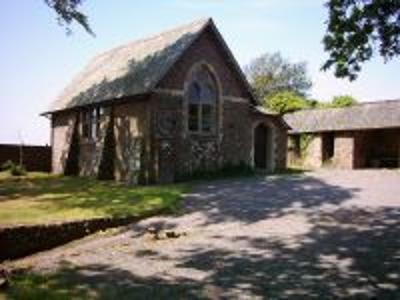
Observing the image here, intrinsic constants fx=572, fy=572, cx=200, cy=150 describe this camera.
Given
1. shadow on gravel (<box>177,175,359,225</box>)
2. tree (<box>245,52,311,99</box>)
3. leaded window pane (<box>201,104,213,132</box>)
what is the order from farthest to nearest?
tree (<box>245,52,311,99</box>) < leaded window pane (<box>201,104,213,132</box>) < shadow on gravel (<box>177,175,359,225</box>)

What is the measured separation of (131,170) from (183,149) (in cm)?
278

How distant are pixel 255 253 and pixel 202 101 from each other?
16760mm

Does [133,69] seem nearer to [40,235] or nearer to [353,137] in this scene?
[40,235]

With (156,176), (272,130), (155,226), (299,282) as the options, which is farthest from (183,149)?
(299,282)

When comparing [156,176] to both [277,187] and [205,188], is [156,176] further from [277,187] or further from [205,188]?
[277,187]

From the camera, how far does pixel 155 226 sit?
55.6 feet

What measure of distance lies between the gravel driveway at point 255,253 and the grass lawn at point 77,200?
1220 mm

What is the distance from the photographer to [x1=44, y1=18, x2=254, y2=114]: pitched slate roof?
90.9 feet

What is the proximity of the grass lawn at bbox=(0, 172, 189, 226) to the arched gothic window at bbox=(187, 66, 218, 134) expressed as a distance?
4.74 m

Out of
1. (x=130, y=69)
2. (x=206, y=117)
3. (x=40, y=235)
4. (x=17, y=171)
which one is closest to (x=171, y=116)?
(x=206, y=117)

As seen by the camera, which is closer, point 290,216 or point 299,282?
point 299,282

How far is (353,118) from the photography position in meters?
43.7

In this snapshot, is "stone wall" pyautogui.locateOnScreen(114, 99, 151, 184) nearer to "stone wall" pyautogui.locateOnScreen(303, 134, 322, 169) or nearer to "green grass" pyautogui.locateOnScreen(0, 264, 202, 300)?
"green grass" pyautogui.locateOnScreen(0, 264, 202, 300)

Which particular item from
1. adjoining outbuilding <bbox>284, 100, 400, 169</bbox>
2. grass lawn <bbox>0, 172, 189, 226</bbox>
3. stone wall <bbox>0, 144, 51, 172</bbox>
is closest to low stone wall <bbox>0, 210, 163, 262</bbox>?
grass lawn <bbox>0, 172, 189, 226</bbox>
